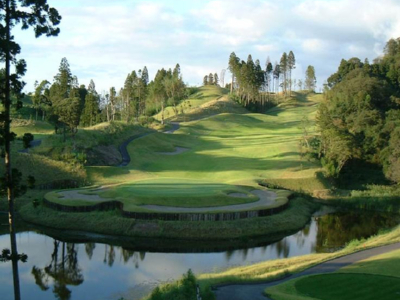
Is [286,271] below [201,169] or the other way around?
below

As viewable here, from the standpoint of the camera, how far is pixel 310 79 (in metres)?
194

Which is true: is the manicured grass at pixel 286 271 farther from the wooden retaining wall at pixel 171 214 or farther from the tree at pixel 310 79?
the tree at pixel 310 79

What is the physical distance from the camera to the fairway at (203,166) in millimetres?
42438

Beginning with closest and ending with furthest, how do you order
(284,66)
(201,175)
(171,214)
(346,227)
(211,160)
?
(171,214), (346,227), (201,175), (211,160), (284,66)

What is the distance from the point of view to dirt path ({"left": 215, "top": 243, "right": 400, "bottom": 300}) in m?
19.1

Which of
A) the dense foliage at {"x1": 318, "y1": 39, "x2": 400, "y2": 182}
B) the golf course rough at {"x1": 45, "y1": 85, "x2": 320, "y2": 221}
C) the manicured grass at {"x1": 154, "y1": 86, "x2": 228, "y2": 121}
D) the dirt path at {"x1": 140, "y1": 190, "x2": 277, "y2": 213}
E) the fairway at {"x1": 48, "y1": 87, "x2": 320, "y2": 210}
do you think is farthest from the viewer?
the manicured grass at {"x1": 154, "y1": 86, "x2": 228, "y2": 121}

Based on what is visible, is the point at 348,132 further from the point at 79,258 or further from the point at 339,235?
the point at 79,258

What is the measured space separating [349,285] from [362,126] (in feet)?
147

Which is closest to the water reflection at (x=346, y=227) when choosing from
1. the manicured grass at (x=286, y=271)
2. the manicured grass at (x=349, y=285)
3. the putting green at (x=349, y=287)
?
the manicured grass at (x=286, y=271)

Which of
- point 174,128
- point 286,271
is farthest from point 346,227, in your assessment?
point 174,128

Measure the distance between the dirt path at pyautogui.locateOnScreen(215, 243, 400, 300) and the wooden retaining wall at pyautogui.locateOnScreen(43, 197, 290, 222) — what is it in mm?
12395

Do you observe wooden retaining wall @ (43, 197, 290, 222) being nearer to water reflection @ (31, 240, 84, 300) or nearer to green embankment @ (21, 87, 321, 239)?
green embankment @ (21, 87, 321, 239)

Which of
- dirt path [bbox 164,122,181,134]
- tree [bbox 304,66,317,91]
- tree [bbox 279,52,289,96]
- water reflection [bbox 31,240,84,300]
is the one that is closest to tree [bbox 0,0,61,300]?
water reflection [bbox 31,240,84,300]

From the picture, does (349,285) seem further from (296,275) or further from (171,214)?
(171,214)
